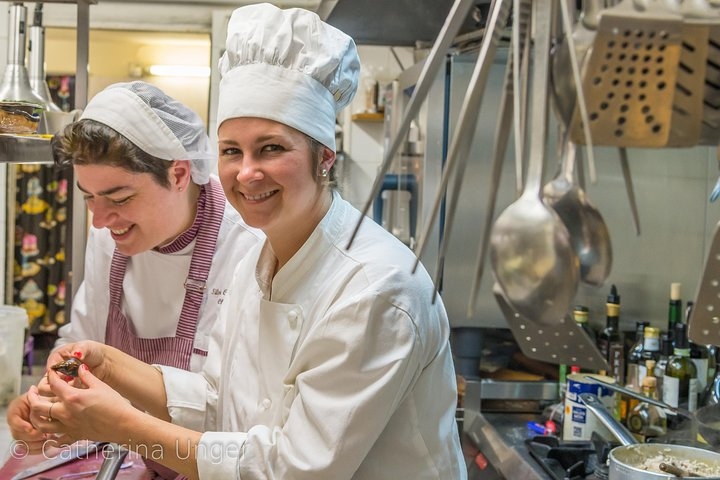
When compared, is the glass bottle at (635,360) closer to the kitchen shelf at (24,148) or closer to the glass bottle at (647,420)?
the glass bottle at (647,420)

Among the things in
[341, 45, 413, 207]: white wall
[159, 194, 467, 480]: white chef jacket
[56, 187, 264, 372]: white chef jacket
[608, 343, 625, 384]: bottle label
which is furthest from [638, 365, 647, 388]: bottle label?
[341, 45, 413, 207]: white wall

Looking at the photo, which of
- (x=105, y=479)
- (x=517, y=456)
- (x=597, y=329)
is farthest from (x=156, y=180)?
(x=597, y=329)

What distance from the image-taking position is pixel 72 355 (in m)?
1.48

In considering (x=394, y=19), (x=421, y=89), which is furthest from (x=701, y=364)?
(x=421, y=89)

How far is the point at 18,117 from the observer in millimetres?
1349

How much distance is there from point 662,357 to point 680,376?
0.08 m

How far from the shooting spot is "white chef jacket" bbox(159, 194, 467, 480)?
1128mm

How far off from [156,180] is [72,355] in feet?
1.31

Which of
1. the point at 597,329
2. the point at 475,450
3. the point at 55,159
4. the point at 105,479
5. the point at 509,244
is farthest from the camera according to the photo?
the point at 597,329

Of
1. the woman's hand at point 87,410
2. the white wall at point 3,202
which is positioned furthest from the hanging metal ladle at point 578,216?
the white wall at point 3,202

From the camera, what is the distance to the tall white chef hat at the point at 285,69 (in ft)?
4.00

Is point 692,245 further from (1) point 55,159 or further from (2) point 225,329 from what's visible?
(1) point 55,159

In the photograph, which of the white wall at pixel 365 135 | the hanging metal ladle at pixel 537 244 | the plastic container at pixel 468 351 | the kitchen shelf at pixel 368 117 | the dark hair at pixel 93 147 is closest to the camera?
the hanging metal ladle at pixel 537 244

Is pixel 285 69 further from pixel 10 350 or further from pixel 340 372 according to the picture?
pixel 10 350
